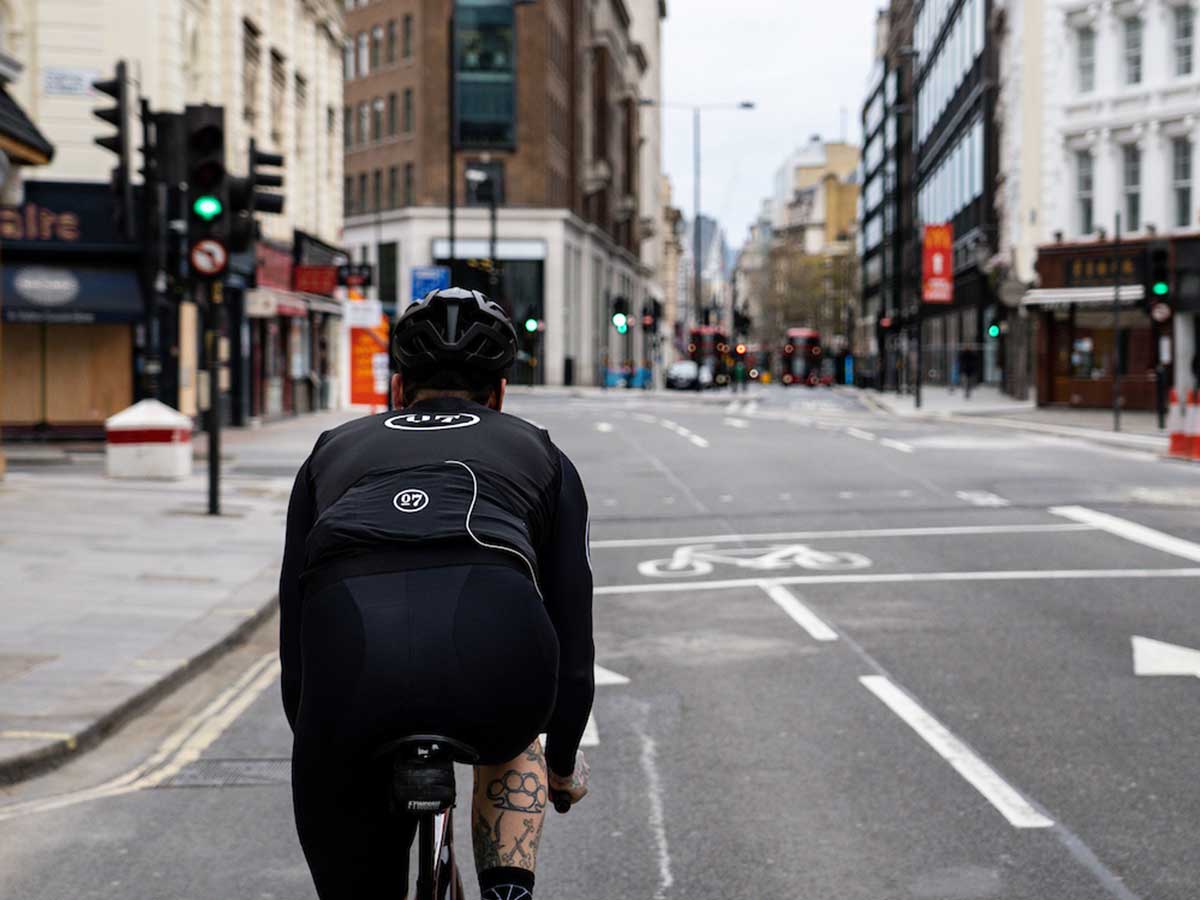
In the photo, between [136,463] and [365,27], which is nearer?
[136,463]

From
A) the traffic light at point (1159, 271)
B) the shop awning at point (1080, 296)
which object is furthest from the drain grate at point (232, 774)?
the shop awning at point (1080, 296)

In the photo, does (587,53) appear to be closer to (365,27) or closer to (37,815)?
(365,27)

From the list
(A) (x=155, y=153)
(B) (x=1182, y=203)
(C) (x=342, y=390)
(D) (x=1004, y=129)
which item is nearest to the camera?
(A) (x=155, y=153)

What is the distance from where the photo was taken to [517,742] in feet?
9.89

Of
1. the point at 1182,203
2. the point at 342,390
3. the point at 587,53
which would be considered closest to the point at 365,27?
the point at 587,53

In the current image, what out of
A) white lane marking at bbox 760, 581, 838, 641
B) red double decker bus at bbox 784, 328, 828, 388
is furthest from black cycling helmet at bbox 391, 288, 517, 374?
red double decker bus at bbox 784, 328, 828, 388

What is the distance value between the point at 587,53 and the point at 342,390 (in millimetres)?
47330

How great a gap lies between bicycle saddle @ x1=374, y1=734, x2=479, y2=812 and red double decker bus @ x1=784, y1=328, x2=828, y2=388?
10695 centimetres

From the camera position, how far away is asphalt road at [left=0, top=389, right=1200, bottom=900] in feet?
17.6

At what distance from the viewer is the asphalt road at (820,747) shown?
5.36m

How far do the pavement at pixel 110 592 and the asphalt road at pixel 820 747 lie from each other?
0.71ft

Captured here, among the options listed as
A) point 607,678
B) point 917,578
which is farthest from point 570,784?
point 917,578

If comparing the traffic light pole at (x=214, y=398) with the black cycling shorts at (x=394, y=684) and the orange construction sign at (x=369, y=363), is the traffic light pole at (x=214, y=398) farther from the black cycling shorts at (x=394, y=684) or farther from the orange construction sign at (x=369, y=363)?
the black cycling shorts at (x=394, y=684)

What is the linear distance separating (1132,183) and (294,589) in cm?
4630
